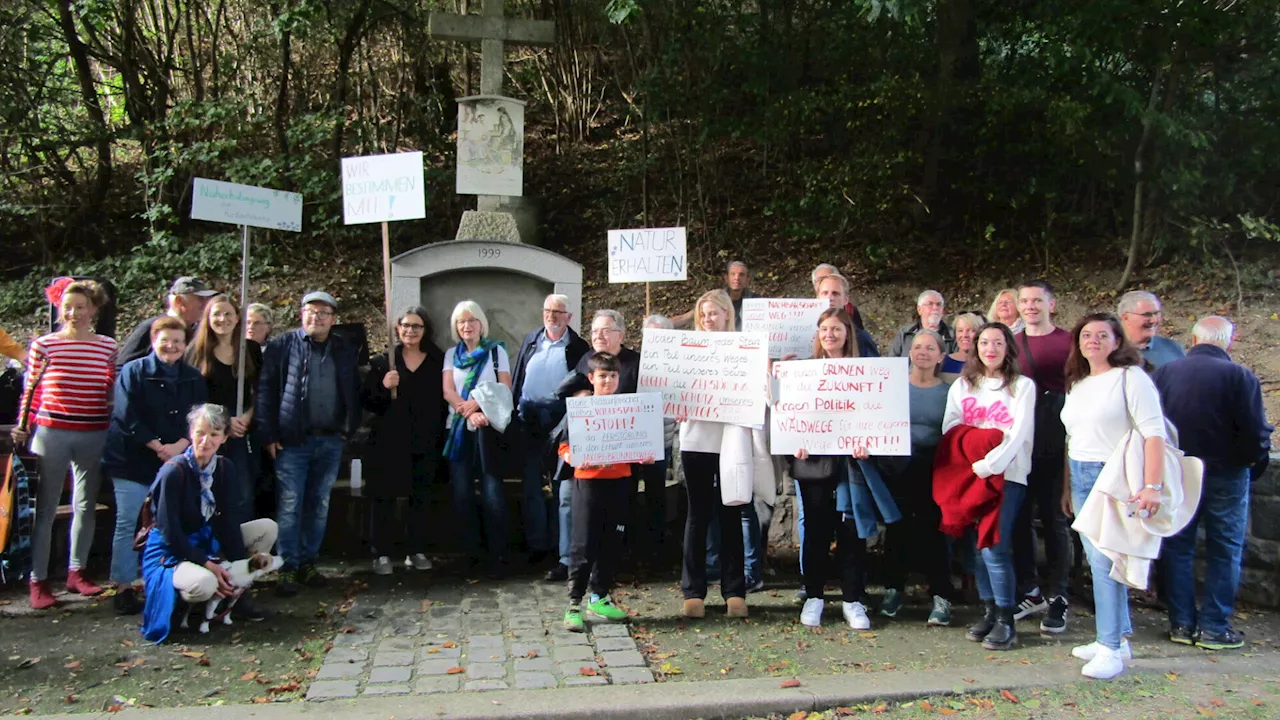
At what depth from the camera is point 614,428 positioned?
18.0 feet

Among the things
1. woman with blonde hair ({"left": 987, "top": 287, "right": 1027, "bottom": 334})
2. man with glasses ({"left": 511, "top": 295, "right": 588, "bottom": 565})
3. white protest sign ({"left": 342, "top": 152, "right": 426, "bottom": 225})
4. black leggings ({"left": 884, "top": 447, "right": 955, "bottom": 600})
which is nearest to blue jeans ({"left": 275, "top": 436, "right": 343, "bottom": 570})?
man with glasses ({"left": 511, "top": 295, "right": 588, "bottom": 565})

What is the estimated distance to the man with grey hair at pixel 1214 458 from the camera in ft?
17.5

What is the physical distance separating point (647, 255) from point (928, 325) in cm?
212

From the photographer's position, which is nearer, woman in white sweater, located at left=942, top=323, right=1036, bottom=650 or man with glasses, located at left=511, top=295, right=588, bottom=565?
woman in white sweater, located at left=942, top=323, right=1036, bottom=650

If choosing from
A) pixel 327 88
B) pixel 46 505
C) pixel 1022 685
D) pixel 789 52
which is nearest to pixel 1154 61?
pixel 789 52

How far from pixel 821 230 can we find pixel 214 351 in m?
8.50

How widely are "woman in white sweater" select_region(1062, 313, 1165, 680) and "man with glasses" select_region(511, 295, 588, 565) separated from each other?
308 cm

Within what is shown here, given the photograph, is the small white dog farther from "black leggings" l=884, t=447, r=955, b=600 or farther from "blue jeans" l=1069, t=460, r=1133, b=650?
"blue jeans" l=1069, t=460, r=1133, b=650

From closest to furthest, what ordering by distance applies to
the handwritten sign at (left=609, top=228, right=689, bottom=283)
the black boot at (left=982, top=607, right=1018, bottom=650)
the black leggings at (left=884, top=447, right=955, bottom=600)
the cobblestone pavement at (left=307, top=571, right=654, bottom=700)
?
the cobblestone pavement at (left=307, top=571, right=654, bottom=700)
the black boot at (left=982, top=607, right=1018, bottom=650)
the black leggings at (left=884, top=447, right=955, bottom=600)
the handwritten sign at (left=609, top=228, right=689, bottom=283)

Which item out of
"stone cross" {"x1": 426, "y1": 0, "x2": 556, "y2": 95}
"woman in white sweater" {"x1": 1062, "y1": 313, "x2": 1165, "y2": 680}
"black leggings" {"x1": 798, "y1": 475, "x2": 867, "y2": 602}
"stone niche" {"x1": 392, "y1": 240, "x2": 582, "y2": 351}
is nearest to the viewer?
"woman in white sweater" {"x1": 1062, "y1": 313, "x2": 1165, "y2": 680}

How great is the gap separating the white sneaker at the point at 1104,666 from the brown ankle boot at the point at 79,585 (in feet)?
18.2

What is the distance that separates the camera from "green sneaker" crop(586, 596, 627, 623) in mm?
5453

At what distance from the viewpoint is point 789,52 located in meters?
12.4

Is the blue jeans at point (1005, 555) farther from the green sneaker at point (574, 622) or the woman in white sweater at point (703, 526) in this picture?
the green sneaker at point (574, 622)
